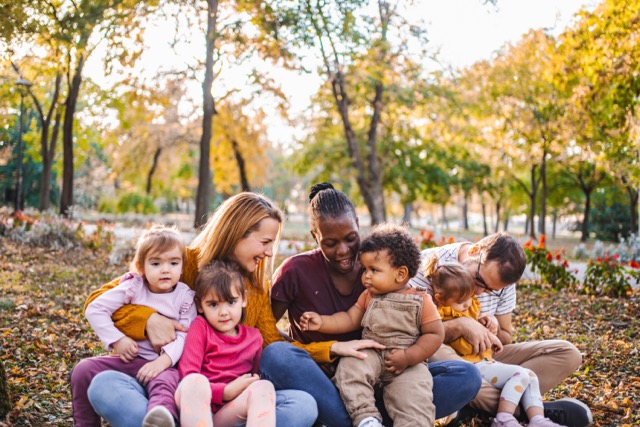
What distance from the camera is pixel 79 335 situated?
5.35 metres

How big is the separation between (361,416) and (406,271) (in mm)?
761

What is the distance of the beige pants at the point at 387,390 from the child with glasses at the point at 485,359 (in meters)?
0.51

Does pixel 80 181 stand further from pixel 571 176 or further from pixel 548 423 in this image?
pixel 548 423

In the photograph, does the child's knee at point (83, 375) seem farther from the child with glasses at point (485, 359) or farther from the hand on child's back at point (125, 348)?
the child with glasses at point (485, 359)

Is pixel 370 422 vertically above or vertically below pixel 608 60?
below

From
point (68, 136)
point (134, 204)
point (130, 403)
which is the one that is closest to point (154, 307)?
point (130, 403)

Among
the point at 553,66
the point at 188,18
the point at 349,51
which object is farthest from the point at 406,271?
the point at 188,18

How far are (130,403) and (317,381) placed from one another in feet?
2.82

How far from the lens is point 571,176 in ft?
89.4

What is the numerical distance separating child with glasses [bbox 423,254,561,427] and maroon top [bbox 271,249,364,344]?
1.70 feet

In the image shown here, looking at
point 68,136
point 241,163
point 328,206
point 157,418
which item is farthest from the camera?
point 241,163

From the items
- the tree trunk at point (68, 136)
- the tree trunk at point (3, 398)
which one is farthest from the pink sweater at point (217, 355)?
the tree trunk at point (68, 136)

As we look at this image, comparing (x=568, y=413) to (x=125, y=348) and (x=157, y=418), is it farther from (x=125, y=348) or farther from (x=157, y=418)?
(x=125, y=348)

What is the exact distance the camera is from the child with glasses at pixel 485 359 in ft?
10.5
